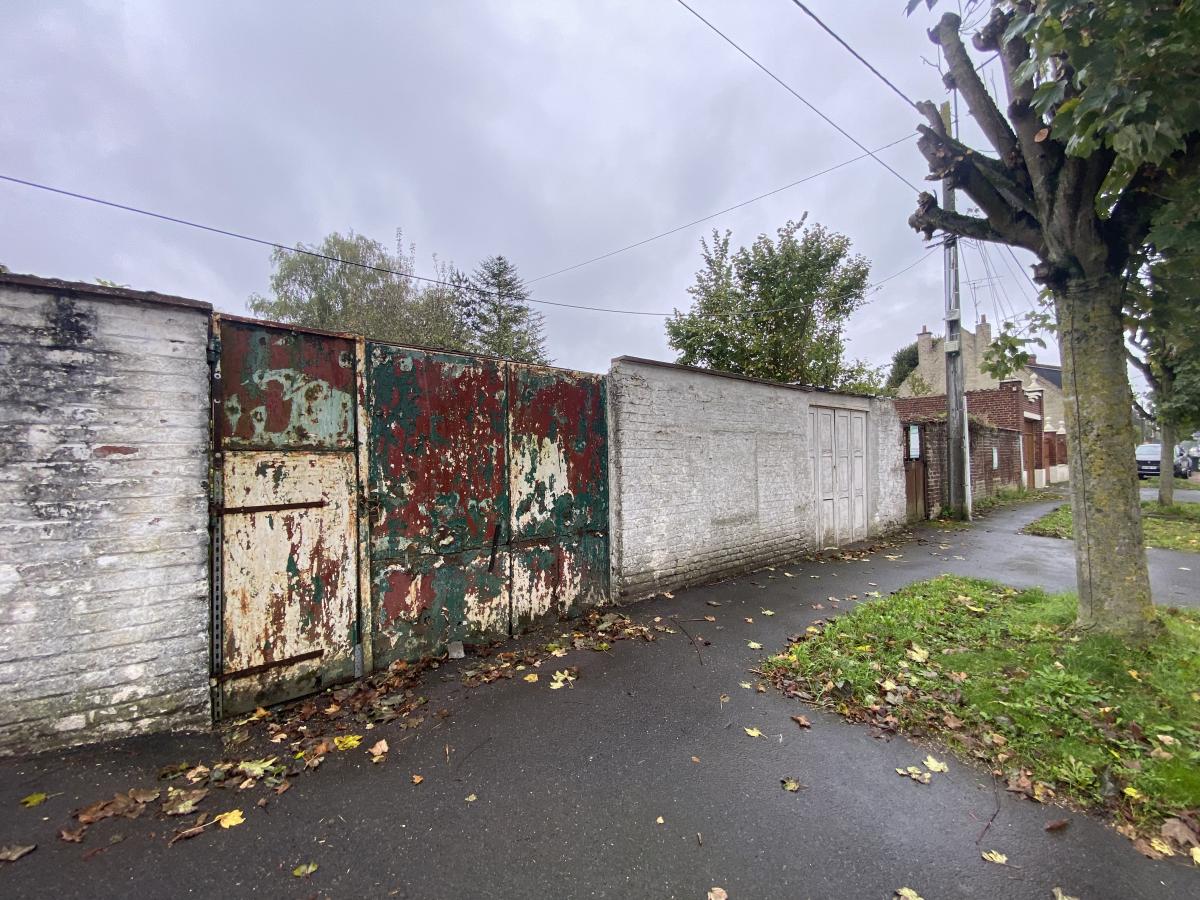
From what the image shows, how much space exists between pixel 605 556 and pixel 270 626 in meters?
2.84

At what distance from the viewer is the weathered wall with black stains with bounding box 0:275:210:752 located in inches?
96.0

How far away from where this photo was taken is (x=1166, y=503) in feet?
36.9

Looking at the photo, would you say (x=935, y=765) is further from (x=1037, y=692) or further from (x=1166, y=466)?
(x=1166, y=466)

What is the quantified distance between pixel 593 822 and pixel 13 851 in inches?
89.9

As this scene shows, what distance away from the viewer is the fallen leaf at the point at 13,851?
1.93m

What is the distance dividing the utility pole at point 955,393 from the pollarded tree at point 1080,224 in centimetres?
770

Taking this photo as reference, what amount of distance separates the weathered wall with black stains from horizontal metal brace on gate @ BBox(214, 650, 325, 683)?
4.8 inches

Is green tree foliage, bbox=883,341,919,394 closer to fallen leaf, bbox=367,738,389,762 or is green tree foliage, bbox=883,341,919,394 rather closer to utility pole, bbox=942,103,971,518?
utility pole, bbox=942,103,971,518

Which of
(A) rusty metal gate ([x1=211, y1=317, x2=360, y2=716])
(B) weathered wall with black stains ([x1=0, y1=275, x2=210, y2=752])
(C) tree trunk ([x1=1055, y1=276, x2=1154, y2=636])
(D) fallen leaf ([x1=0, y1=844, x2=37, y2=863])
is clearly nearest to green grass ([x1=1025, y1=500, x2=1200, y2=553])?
(C) tree trunk ([x1=1055, y1=276, x2=1154, y2=636])

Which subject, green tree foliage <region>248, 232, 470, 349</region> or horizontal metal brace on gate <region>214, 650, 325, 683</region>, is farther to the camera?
green tree foliage <region>248, 232, 470, 349</region>

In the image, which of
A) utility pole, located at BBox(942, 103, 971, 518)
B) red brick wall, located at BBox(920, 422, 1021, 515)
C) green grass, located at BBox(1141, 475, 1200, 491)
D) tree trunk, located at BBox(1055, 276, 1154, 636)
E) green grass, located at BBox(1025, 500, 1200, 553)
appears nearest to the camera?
tree trunk, located at BBox(1055, 276, 1154, 636)

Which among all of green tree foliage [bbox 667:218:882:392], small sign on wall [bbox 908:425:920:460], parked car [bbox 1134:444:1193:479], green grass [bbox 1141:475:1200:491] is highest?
green tree foliage [bbox 667:218:882:392]

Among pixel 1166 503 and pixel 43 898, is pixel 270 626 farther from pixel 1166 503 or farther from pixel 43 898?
pixel 1166 503

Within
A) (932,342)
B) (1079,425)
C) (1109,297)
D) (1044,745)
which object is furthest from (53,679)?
(932,342)
